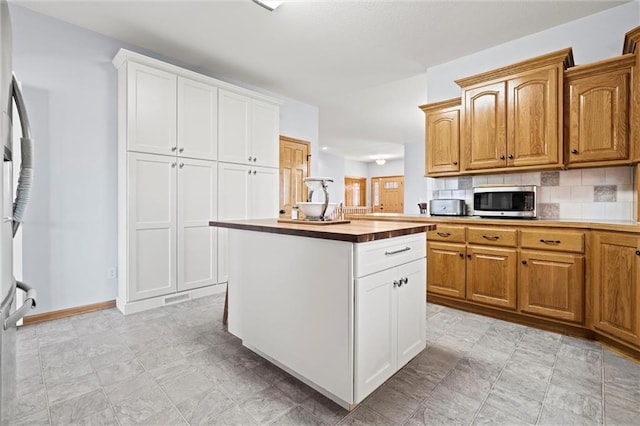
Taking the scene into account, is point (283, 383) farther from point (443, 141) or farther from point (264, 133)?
point (264, 133)

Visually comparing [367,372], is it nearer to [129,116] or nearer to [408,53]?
[129,116]

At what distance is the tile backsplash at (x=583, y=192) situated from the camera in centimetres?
257

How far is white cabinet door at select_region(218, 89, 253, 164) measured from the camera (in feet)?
11.9

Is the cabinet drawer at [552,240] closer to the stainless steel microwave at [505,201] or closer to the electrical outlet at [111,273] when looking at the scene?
the stainless steel microwave at [505,201]

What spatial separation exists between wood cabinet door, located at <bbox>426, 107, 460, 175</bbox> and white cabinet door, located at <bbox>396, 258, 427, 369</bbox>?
180 centimetres

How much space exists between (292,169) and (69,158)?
2.89 metres

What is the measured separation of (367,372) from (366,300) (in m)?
0.36

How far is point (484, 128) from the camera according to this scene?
3.02 m

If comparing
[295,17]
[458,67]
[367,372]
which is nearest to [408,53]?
[458,67]

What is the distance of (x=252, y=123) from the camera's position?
3957mm

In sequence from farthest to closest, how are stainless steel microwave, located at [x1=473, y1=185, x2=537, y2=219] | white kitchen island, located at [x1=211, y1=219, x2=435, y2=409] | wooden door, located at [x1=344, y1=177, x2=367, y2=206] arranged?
wooden door, located at [x1=344, y1=177, x2=367, y2=206] → stainless steel microwave, located at [x1=473, y1=185, x2=537, y2=219] → white kitchen island, located at [x1=211, y1=219, x2=435, y2=409]

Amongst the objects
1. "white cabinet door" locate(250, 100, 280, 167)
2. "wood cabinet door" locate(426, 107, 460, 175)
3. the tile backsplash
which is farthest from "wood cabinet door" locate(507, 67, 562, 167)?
"white cabinet door" locate(250, 100, 280, 167)

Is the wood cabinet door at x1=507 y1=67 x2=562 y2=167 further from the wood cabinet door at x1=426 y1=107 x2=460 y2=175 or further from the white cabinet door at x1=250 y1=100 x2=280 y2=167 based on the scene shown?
the white cabinet door at x1=250 y1=100 x2=280 y2=167

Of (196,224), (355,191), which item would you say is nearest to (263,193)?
(196,224)
